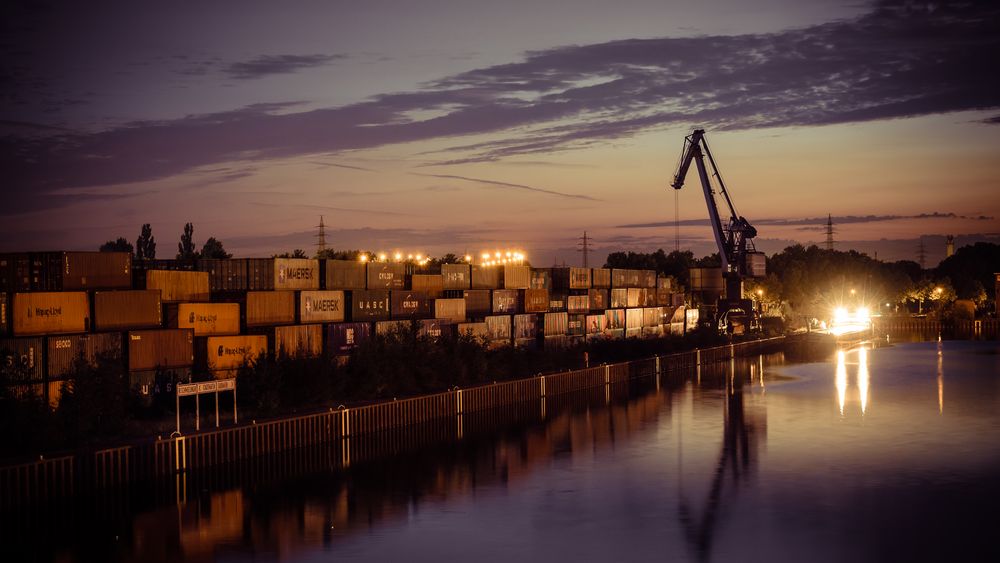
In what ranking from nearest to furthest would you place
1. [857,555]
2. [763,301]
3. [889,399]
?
[857,555]
[889,399]
[763,301]

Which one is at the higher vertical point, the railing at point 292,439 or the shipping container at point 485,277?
the shipping container at point 485,277

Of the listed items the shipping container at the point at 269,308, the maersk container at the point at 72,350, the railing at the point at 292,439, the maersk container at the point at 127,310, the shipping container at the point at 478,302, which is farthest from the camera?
the shipping container at the point at 478,302

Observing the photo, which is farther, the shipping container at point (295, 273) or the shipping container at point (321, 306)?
the shipping container at point (295, 273)

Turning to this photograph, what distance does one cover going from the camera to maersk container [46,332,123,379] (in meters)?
45.0

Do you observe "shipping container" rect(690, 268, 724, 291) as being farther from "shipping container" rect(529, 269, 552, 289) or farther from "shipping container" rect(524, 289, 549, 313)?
"shipping container" rect(524, 289, 549, 313)

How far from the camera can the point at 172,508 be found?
38219 millimetres

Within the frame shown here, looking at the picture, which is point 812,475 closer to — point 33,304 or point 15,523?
point 15,523

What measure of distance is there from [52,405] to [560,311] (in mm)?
59546

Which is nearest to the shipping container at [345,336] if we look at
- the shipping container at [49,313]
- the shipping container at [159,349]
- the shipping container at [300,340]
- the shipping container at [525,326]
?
the shipping container at [300,340]

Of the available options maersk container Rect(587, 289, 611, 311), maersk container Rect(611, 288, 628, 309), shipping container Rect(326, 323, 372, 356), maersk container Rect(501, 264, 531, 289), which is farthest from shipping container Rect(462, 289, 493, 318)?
maersk container Rect(611, 288, 628, 309)

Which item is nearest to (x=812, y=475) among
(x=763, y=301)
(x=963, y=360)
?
(x=963, y=360)

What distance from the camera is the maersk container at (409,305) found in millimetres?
71438

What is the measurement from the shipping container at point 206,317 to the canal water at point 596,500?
12.6m

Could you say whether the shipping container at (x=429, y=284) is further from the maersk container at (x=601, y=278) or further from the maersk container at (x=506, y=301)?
the maersk container at (x=601, y=278)
